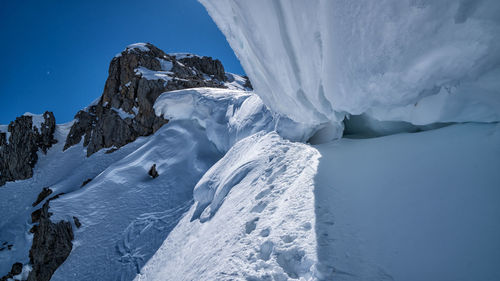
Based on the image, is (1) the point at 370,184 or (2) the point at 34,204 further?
(2) the point at 34,204

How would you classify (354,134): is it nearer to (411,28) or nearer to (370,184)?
(370,184)

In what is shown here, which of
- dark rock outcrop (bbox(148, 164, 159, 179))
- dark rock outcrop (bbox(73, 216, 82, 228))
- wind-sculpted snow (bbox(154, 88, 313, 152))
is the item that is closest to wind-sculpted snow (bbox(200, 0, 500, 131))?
wind-sculpted snow (bbox(154, 88, 313, 152))

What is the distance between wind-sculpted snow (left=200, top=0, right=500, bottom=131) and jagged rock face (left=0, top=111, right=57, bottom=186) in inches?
934

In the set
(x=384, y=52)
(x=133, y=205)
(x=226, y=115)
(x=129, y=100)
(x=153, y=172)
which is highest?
(x=129, y=100)

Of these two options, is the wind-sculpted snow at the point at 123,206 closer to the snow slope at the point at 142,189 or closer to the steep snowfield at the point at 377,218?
the snow slope at the point at 142,189

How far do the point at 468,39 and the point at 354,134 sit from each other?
3.39 meters

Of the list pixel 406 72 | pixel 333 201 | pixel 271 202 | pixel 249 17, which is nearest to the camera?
pixel 406 72

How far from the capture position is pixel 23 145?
1789cm

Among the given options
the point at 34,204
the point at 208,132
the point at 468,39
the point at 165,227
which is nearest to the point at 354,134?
the point at 468,39

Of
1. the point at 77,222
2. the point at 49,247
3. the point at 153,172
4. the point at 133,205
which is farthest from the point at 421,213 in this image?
the point at 49,247

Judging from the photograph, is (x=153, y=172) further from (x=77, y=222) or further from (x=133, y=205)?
(x=77, y=222)

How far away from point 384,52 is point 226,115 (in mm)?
7539

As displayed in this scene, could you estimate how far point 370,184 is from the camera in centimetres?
214

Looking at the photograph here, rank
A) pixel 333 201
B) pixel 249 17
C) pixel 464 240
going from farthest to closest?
pixel 249 17
pixel 333 201
pixel 464 240
